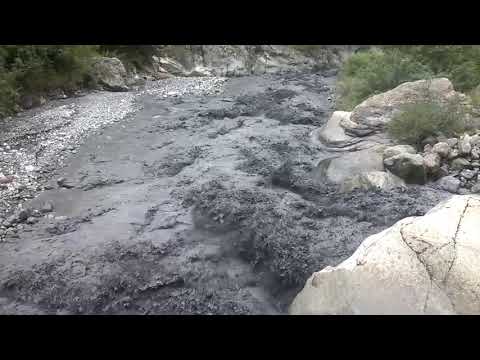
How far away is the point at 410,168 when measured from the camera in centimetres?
645

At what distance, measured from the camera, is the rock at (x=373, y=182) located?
6344mm

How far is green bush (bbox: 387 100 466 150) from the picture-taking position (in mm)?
7445

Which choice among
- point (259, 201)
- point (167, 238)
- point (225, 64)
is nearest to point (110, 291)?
point (167, 238)

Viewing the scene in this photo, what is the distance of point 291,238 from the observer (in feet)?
17.1

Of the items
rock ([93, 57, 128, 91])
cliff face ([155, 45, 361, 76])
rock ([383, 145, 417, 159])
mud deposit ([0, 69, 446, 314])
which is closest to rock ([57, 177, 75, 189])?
mud deposit ([0, 69, 446, 314])

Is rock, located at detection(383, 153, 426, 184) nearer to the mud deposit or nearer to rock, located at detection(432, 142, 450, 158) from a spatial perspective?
the mud deposit

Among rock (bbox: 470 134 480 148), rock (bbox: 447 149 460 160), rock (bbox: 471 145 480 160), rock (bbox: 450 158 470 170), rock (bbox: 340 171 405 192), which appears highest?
rock (bbox: 470 134 480 148)

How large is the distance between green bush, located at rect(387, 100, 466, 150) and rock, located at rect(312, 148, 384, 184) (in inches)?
24.5

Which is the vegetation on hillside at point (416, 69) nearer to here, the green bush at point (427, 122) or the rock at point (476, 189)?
the green bush at point (427, 122)

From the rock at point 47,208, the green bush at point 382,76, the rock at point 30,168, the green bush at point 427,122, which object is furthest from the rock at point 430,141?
the rock at point 30,168

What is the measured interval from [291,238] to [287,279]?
2.49ft

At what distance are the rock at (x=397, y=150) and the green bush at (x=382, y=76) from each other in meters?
3.41

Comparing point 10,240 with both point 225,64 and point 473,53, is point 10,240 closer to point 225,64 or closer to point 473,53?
point 473,53

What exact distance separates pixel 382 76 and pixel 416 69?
0.83m
